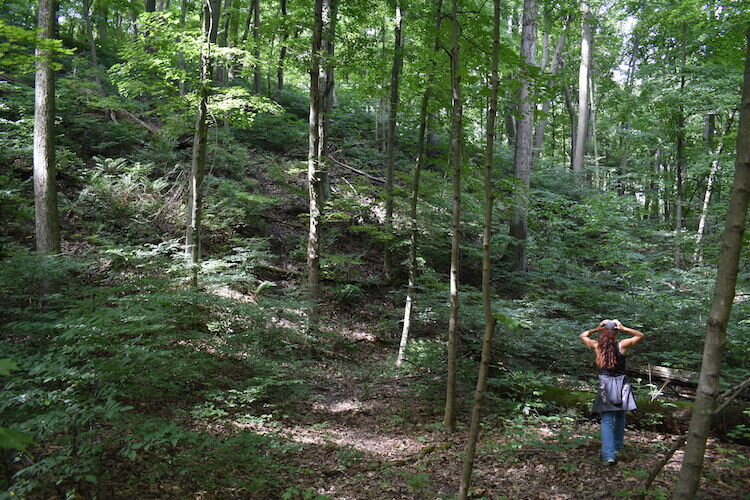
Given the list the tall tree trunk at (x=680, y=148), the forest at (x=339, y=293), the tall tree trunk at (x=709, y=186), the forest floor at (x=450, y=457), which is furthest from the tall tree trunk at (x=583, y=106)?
the forest floor at (x=450, y=457)

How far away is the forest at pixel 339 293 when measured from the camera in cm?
373

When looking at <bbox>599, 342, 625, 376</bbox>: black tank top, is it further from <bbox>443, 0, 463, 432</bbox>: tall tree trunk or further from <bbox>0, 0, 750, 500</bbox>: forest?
<bbox>443, 0, 463, 432</bbox>: tall tree trunk

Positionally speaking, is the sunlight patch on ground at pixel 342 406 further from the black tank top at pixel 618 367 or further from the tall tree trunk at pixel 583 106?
the tall tree trunk at pixel 583 106

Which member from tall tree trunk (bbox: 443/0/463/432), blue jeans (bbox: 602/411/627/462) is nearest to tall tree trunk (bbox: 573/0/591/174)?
tall tree trunk (bbox: 443/0/463/432)

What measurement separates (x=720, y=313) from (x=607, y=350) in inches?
123

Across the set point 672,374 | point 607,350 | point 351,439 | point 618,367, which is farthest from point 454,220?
point 672,374

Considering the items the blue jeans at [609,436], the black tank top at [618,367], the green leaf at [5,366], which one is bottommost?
the blue jeans at [609,436]

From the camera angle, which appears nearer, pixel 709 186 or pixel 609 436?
pixel 609 436

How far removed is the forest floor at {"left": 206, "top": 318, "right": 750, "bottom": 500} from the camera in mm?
4223

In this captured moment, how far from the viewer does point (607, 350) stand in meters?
5.01

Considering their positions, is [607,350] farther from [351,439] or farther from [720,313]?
[351,439]

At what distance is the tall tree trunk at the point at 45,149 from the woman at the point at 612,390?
29.3 ft

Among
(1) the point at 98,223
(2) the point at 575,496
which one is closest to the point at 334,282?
(1) the point at 98,223

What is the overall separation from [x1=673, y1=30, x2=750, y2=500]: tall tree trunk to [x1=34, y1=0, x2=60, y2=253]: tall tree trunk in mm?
9345
